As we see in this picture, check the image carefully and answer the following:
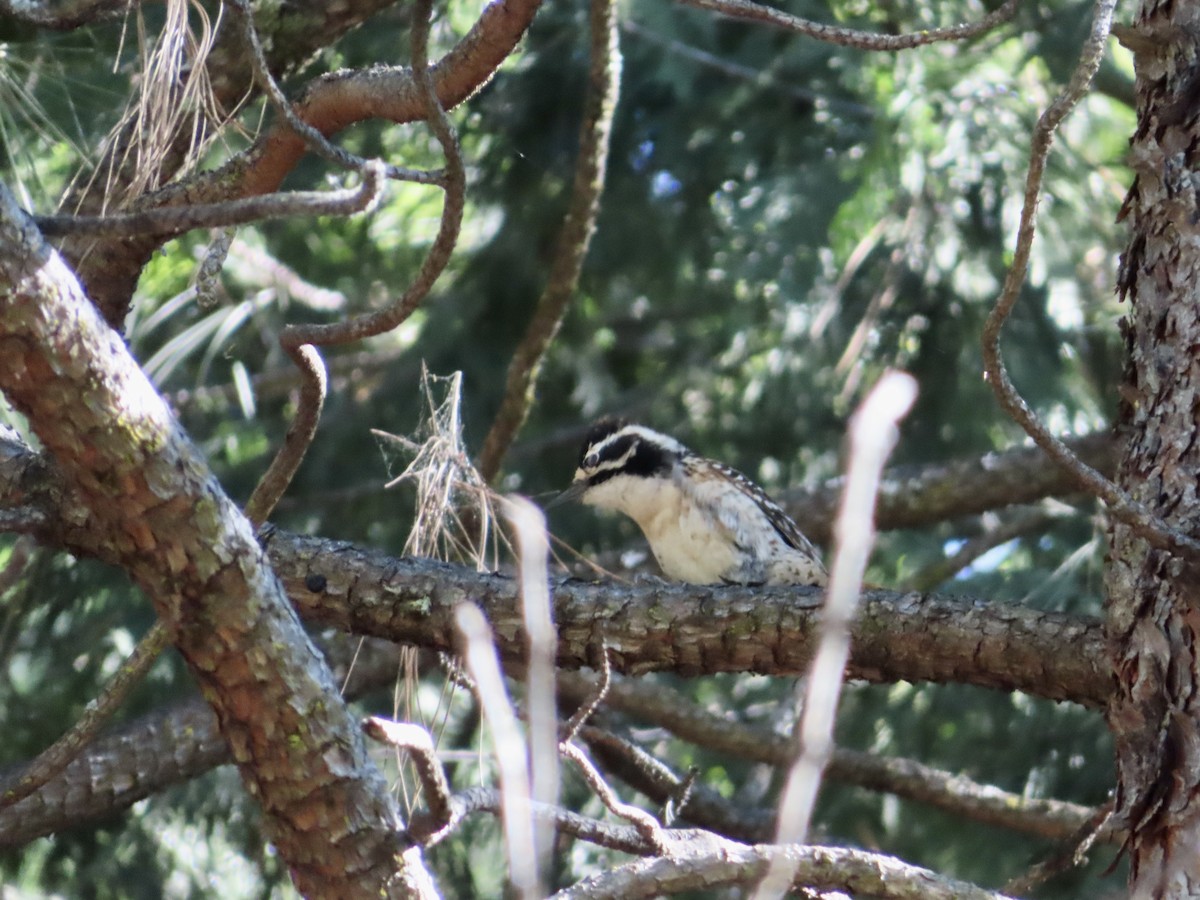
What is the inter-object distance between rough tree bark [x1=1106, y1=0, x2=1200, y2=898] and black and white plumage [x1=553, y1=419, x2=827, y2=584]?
226 centimetres

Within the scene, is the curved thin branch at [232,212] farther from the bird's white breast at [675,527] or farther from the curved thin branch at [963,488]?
the curved thin branch at [963,488]

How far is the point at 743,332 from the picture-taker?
7.47m

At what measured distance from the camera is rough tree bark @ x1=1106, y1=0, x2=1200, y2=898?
301cm

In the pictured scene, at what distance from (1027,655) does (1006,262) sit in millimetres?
3466

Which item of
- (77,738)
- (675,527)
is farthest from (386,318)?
(675,527)

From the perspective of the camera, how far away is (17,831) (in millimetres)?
4500

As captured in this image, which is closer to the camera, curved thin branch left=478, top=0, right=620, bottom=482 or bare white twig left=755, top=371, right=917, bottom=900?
bare white twig left=755, top=371, right=917, bottom=900

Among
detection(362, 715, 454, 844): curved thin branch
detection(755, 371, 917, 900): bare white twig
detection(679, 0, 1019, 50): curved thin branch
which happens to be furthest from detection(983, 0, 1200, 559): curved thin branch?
detection(362, 715, 454, 844): curved thin branch

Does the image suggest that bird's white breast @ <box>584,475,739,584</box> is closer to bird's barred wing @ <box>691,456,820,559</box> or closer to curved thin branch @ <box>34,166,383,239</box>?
bird's barred wing @ <box>691,456,820,559</box>

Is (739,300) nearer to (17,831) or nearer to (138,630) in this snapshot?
(138,630)

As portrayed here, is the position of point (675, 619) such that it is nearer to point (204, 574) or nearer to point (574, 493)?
point (204, 574)

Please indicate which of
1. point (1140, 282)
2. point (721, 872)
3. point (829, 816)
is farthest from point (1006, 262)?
point (721, 872)

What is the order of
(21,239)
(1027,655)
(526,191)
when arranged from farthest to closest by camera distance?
(526,191)
(1027,655)
(21,239)

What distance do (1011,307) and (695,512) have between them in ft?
9.53
